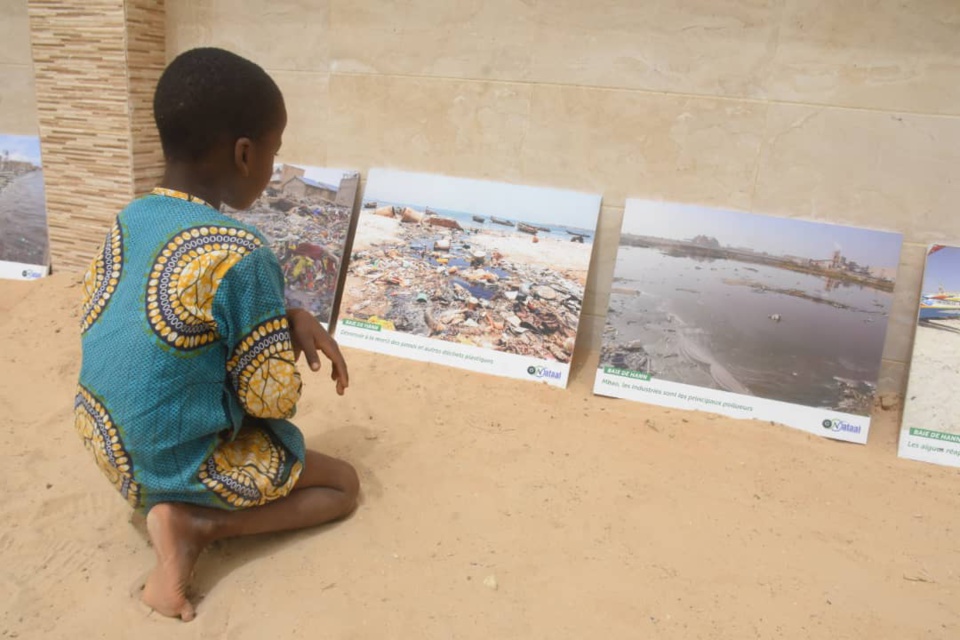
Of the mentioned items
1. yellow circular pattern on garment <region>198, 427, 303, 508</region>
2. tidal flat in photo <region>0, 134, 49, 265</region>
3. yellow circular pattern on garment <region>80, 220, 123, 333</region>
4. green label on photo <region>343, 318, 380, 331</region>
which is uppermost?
tidal flat in photo <region>0, 134, 49, 265</region>

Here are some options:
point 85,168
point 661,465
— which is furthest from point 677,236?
point 85,168

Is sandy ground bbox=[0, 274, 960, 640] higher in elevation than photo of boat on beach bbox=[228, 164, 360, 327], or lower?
lower

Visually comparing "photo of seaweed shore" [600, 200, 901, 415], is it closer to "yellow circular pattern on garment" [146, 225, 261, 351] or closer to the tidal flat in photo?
"yellow circular pattern on garment" [146, 225, 261, 351]

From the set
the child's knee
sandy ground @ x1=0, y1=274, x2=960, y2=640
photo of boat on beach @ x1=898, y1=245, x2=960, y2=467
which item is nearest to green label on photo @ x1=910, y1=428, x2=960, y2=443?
photo of boat on beach @ x1=898, y1=245, x2=960, y2=467

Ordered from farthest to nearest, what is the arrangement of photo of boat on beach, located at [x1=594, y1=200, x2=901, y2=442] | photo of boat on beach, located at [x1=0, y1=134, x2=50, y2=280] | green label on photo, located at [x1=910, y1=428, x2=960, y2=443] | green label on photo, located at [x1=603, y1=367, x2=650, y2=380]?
photo of boat on beach, located at [x1=0, y1=134, x2=50, y2=280] < green label on photo, located at [x1=603, y1=367, x2=650, y2=380] < photo of boat on beach, located at [x1=594, y1=200, x2=901, y2=442] < green label on photo, located at [x1=910, y1=428, x2=960, y2=443]

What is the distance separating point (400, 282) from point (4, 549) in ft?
6.34

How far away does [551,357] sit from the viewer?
311 cm

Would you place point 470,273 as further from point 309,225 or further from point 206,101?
point 206,101

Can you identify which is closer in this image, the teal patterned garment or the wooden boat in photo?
the teal patterned garment

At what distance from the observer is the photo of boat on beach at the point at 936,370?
108 inches

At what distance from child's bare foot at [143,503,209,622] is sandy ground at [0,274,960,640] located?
43mm

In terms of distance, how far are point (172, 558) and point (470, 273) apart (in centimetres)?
195

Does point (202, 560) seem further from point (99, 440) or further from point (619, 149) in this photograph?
point (619, 149)

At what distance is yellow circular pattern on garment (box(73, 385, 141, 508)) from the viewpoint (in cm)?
162
